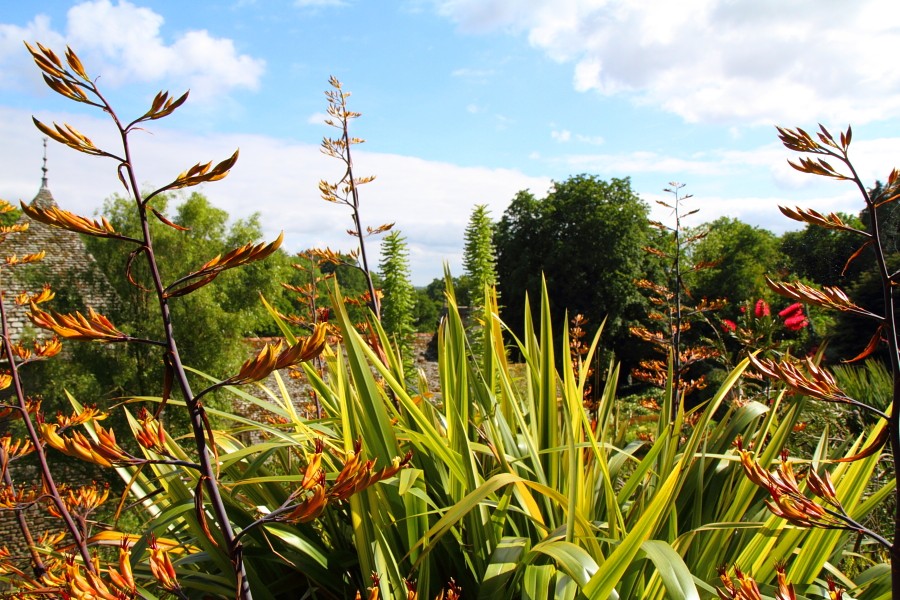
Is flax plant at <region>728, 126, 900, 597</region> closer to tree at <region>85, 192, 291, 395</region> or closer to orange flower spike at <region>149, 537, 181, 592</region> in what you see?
orange flower spike at <region>149, 537, 181, 592</region>

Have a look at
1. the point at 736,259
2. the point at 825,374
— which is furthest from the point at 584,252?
the point at 825,374

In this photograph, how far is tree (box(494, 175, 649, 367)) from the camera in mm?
23484

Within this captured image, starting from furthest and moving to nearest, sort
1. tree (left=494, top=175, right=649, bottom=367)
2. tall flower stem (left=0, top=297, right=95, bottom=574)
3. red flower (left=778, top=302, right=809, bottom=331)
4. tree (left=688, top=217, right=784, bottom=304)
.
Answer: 1. tree (left=688, top=217, right=784, bottom=304)
2. tree (left=494, top=175, right=649, bottom=367)
3. red flower (left=778, top=302, right=809, bottom=331)
4. tall flower stem (left=0, top=297, right=95, bottom=574)

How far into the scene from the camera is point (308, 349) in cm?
82

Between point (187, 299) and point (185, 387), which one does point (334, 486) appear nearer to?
point (185, 387)

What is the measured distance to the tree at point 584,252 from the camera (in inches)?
925

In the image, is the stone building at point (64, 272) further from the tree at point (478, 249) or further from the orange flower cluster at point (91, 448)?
the orange flower cluster at point (91, 448)

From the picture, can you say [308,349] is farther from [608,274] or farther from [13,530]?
[608,274]

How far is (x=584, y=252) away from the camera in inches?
957

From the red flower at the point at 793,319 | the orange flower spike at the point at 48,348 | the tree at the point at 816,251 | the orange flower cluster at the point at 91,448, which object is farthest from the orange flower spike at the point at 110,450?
the tree at the point at 816,251

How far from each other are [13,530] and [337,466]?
1396 cm

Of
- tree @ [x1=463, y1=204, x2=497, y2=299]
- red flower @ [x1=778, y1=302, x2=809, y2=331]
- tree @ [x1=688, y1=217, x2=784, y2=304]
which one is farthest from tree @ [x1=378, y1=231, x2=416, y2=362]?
tree @ [x1=688, y1=217, x2=784, y2=304]

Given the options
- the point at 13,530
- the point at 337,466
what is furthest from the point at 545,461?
the point at 13,530

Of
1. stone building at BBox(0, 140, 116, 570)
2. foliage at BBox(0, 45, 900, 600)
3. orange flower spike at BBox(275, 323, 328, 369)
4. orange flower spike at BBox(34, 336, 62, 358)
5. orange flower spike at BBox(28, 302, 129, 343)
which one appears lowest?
foliage at BBox(0, 45, 900, 600)
